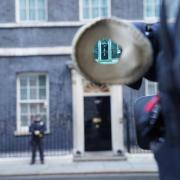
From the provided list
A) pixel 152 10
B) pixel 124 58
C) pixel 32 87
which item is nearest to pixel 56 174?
pixel 32 87

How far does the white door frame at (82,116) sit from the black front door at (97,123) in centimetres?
22

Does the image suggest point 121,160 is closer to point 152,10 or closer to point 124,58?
point 152,10

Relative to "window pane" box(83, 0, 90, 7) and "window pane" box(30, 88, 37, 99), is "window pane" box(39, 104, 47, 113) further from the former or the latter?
"window pane" box(83, 0, 90, 7)

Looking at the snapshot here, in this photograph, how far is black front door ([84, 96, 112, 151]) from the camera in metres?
19.4

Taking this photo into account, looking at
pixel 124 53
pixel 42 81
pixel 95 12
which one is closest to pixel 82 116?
pixel 42 81

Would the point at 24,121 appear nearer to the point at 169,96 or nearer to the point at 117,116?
the point at 117,116

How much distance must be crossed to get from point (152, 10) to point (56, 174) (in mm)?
7442

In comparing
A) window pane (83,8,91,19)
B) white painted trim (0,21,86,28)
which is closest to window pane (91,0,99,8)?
window pane (83,8,91,19)

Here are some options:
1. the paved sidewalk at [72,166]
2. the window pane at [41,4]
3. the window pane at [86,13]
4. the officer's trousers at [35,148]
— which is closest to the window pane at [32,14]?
the window pane at [41,4]

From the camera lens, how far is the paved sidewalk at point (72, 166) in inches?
631

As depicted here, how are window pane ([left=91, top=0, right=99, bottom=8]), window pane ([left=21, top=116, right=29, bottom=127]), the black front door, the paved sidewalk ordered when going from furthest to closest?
window pane ([left=91, top=0, right=99, bottom=8]) → window pane ([left=21, top=116, right=29, bottom=127]) → the black front door → the paved sidewalk

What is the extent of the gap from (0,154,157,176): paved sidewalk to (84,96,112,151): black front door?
3.42 ft

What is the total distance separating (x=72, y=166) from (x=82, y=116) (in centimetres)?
261

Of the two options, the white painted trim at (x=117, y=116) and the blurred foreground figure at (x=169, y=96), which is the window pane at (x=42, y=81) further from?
the blurred foreground figure at (x=169, y=96)
